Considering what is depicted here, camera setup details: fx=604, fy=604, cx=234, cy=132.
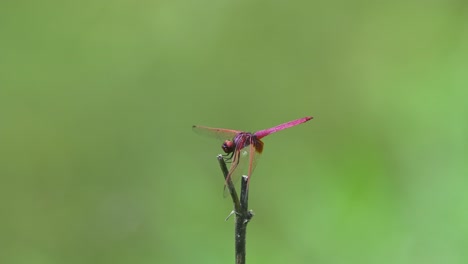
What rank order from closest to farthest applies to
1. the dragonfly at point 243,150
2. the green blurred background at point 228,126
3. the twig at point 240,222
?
the twig at point 240,222 < the dragonfly at point 243,150 < the green blurred background at point 228,126

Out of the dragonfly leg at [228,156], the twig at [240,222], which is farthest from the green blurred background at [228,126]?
the twig at [240,222]

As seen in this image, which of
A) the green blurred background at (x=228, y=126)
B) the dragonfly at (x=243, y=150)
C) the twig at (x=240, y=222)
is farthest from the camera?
the green blurred background at (x=228, y=126)

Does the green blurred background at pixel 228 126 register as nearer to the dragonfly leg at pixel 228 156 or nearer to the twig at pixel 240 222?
the dragonfly leg at pixel 228 156

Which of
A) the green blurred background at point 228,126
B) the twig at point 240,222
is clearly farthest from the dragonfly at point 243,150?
the green blurred background at point 228,126

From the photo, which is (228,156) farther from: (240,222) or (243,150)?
(240,222)

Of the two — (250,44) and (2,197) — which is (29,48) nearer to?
(2,197)

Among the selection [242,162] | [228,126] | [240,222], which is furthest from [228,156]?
[228,126]

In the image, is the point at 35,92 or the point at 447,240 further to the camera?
the point at 35,92

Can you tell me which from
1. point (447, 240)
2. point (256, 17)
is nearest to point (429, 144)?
point (447, 240)

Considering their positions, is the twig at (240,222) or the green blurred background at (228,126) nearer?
the twig at (240,222)
